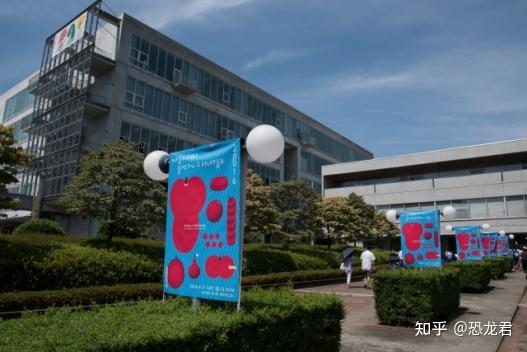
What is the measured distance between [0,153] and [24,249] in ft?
9.09

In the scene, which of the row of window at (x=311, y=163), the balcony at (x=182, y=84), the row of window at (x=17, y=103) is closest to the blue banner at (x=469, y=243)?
the balcony at (x=182, y=84)

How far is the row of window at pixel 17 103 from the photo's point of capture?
1495 inches

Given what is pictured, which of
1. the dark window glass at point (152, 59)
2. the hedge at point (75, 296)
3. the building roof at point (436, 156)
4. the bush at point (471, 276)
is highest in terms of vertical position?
the dark window glass at point (152, 59)

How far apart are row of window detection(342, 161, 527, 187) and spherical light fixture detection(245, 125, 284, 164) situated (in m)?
43.8

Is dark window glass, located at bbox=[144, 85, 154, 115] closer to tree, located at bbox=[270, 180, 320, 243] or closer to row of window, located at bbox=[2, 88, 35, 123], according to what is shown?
tree, located at bbox=[270, 180, 320, 243]

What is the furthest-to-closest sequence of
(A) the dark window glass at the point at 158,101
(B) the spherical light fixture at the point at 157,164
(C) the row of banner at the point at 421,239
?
(A) the dark window glass at the point at 158,101 < (C) the row of banner at the point at 421,239 < (B) the spherical light fixture at the point at 157,164

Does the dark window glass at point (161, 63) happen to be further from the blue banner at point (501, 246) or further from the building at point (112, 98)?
the blue banner at point (501, 246)

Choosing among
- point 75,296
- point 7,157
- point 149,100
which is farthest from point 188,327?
point 149,100

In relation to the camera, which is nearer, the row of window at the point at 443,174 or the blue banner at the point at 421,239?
the blue banner at the point at 421,239

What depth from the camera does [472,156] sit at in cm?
4250

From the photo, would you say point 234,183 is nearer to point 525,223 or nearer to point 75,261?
point 75,261

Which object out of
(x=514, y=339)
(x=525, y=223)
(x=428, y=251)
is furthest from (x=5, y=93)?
(x=525, y=223)

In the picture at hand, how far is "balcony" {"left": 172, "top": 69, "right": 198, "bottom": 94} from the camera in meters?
30.0

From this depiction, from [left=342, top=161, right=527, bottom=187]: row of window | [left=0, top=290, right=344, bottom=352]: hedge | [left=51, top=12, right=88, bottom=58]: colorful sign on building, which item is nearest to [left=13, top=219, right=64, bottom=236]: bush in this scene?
[left=51, top=12, right=88, bottom=58]: colorful sign on building
